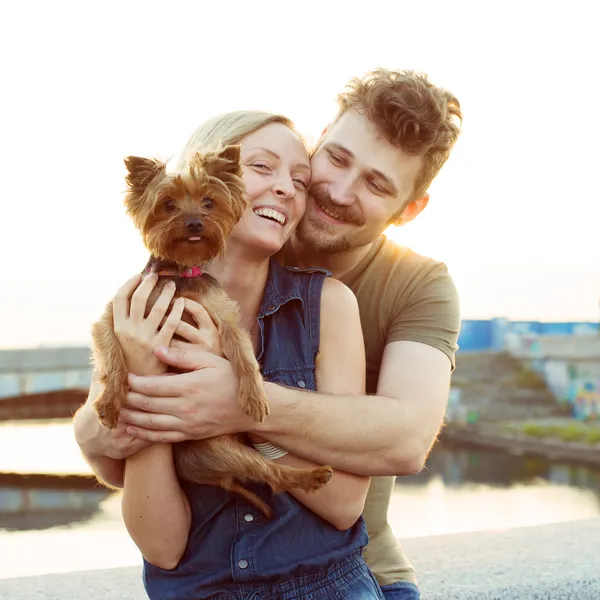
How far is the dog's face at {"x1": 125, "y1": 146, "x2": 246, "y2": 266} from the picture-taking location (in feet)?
11.1

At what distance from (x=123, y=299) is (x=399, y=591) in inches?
76.8

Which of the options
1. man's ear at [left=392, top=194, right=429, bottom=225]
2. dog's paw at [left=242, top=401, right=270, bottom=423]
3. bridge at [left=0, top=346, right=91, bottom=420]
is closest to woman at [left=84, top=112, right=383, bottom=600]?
dog's paw at [left=242, top=401, right=270, bottom=423]

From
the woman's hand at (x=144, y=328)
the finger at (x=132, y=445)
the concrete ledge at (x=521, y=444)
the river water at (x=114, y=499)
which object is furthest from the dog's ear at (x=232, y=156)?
the concrete ledge at (x=521, y=444)

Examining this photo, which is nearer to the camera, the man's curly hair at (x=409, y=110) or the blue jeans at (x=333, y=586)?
the blue jeans at (x=333, y=586)

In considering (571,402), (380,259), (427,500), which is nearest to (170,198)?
(380,259)

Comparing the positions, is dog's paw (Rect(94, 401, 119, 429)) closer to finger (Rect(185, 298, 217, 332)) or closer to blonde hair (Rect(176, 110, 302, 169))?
finger (Rect(185, 298, 217, 332))

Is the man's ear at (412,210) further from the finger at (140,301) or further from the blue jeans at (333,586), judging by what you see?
the blue jeans at (333,586)

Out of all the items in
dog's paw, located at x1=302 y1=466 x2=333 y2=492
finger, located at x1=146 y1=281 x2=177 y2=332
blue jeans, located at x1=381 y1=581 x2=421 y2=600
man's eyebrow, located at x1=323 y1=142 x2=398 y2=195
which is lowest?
blue jeans, located at x1=381 y1=581 x2=421 y2=600

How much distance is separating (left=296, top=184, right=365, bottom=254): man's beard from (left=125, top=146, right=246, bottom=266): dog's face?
0.68 meters

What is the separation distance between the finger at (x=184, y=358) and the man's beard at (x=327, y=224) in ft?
3.78

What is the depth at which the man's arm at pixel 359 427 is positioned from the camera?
307 cm

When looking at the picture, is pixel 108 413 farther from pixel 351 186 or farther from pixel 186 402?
pixel 351 186

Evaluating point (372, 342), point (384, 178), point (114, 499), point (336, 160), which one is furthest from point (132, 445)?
point (114, 499)

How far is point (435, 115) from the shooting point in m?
4.18
